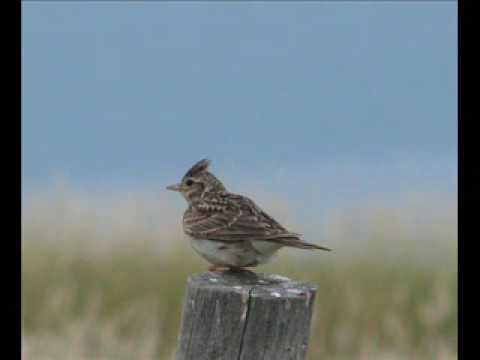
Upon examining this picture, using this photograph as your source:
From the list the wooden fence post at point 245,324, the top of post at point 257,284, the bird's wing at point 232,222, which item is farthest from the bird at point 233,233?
the wooden fence post at point 245,324

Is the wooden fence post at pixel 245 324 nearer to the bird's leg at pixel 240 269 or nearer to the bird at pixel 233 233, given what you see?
the bird at pixel 233 233

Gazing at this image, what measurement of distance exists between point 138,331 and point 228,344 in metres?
5.90

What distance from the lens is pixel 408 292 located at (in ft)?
35.0

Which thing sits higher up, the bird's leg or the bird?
the bird

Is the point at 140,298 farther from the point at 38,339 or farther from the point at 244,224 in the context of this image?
the point at 244,224

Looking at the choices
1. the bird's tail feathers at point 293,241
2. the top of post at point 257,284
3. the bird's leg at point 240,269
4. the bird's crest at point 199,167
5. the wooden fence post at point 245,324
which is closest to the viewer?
the wooden fence post at point 245,324

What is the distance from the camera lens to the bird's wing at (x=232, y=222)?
17.7 feet

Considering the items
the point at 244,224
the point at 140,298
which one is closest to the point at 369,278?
the point at 140,298

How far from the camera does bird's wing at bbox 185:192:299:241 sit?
212 inches

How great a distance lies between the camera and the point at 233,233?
5.42 m

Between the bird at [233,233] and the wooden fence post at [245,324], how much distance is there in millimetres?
631

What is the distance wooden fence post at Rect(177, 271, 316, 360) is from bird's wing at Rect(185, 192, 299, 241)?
0.81 metres

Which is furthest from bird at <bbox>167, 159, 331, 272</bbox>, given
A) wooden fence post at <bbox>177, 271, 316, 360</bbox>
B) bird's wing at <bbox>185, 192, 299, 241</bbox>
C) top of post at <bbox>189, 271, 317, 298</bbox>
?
wooden fence post at <bbox>177, 271, 316, 360</bbox>

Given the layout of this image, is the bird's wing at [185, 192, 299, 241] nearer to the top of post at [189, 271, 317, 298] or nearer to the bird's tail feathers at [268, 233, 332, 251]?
the bird's tail feathers at [268, 233, 332, 251]
